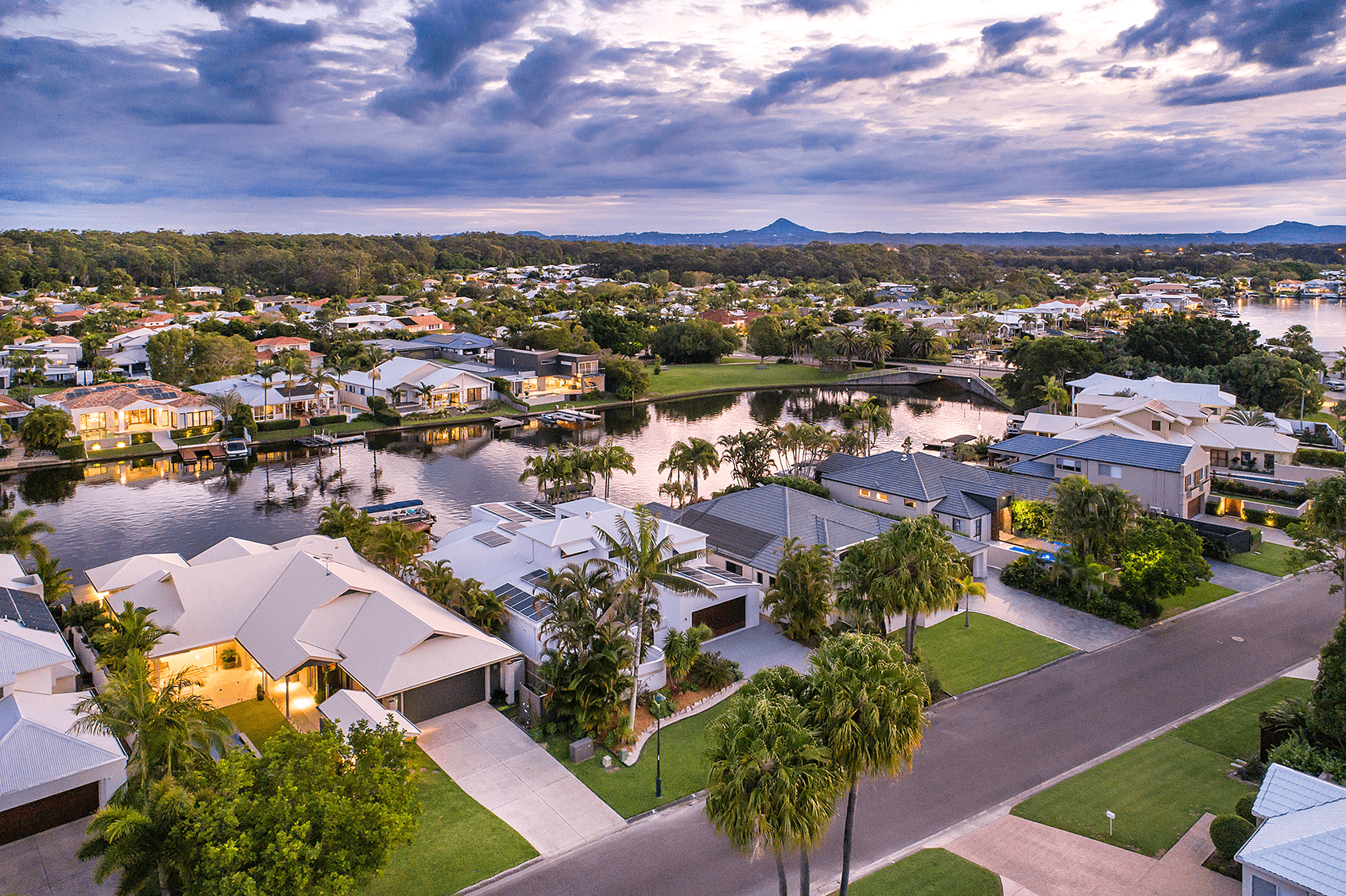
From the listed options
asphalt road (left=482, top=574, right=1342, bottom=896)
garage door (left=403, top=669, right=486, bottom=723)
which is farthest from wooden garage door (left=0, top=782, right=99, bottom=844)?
asphalt road (left=482, top=574, right=1342, bottom=896)

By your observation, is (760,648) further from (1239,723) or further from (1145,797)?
(1239,723)

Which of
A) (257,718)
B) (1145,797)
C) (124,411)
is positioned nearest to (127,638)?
(257,718)

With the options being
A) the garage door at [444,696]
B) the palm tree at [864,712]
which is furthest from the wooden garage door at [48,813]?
the palm tree at [864,712]

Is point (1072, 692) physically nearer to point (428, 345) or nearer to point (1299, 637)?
point (1299, 637)

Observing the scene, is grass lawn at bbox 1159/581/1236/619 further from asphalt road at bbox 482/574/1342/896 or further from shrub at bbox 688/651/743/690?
shrub at bbox 688/651/743/690

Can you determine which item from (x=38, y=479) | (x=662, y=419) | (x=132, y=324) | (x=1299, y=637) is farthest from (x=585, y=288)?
(x=1299, y=637)

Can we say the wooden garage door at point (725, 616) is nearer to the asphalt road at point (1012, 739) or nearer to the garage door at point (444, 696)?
the garage door at point (444, 696)
